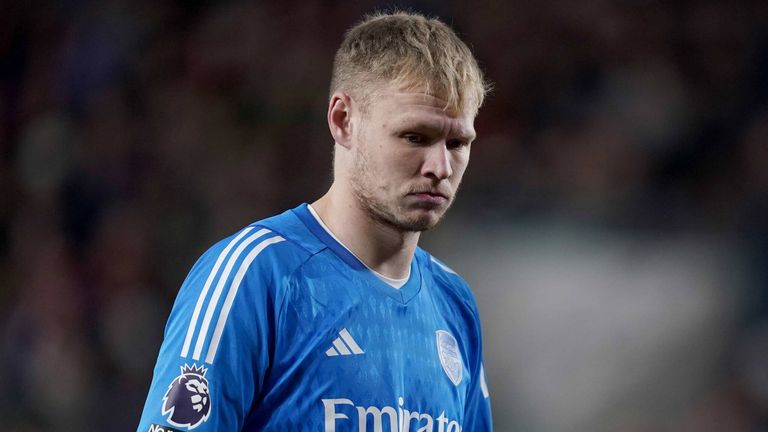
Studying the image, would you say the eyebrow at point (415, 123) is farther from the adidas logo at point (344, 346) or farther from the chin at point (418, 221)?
the adidas logo at point (344, 346)

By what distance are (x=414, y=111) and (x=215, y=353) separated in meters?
0.73

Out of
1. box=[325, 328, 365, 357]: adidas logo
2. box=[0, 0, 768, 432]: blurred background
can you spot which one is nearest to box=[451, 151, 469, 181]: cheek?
box=[325, 328, 365, 357]: adidas logo

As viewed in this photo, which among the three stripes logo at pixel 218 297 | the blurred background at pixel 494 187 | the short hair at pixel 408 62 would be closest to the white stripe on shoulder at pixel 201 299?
the three stripes logo at pixel 218 297

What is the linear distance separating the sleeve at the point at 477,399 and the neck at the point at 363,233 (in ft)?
1.34

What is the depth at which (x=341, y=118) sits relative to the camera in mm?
2393

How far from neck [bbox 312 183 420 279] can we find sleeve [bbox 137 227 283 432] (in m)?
0.31

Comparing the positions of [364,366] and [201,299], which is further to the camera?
[364,366]

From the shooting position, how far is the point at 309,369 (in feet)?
7.00

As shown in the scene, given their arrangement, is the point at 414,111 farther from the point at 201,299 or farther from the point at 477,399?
the point at 477,399

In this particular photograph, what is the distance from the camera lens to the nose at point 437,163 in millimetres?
2254

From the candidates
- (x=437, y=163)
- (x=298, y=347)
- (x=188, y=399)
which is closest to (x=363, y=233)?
(x=437, y=163)

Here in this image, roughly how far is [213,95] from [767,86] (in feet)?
10.6

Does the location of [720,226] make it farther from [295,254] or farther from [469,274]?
[295,254]

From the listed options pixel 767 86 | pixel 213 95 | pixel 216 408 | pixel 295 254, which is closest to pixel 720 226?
pixel 767 86
